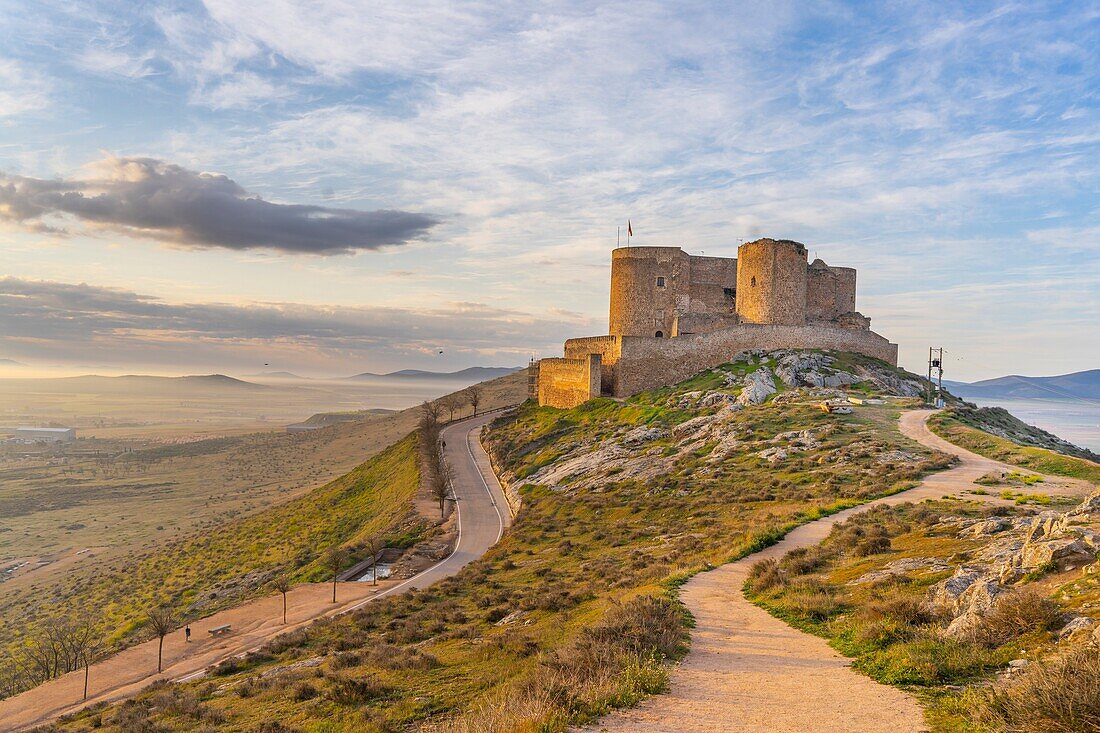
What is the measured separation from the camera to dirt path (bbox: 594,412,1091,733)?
27.2 feet

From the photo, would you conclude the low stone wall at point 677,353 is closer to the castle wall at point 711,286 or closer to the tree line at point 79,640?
the castle wall at point 711,286

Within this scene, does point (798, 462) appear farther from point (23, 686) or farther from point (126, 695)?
point (23, 686)

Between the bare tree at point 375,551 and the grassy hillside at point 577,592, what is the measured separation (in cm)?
621

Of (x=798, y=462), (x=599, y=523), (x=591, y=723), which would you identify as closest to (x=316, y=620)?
(x=599, y=523)

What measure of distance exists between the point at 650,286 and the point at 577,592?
44107 millimetres

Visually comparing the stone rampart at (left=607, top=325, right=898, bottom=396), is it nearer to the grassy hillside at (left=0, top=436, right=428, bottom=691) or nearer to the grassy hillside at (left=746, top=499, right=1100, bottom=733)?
the grassy hillside at (left=0, top=436, right=428, bottom=691)

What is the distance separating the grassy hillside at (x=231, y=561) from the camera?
40.1 meters

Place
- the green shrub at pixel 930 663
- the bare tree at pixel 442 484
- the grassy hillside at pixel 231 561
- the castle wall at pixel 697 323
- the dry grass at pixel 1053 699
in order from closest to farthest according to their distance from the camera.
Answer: the dry grass at pixel 1053 699 < the green shrub at pixel 930 663 < the grassy hillside at pixel 231 561 < the bare tree at pixel 442 484 < the castle wall at pixel 697 323

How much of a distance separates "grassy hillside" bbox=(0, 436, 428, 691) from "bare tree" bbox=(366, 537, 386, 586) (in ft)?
3.07

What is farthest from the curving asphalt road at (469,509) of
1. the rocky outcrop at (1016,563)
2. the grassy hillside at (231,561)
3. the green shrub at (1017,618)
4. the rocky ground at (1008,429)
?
the rocky ground at (1008,429)

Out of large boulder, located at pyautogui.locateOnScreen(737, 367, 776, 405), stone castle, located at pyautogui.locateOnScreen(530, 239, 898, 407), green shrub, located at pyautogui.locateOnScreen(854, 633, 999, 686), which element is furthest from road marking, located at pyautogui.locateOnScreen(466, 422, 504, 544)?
green shrub, located at pyautogui.locateOnScreen(854, 633, 999, 686)

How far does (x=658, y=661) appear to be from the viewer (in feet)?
34.9

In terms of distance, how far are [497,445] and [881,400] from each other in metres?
32.2

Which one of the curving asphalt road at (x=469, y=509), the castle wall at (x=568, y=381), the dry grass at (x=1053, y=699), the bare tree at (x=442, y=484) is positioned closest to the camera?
the dry grass at (x=1053, y=699)
